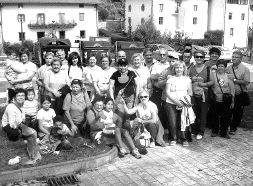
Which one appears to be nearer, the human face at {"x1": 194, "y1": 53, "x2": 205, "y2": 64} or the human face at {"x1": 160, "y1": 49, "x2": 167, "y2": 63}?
the human face at {"x1": 194, "y1": 53, "x2": 205, "y2": 64}

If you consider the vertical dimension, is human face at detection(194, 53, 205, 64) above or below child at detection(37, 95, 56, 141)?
above

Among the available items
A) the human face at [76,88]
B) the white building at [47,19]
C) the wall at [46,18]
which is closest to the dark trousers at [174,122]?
the human face at [76,88]

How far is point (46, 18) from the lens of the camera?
4359 centimetres

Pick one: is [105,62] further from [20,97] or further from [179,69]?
[20,97]

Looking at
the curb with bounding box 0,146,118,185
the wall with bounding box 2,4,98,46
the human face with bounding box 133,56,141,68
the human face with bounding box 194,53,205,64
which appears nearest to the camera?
the curb with bounding box 0,146,118,185

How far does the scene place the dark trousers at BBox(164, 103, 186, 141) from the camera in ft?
24.0

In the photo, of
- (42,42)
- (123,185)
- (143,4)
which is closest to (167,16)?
(143,4)

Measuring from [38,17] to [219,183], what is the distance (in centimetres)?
4127

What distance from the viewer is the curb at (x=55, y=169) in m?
5.53

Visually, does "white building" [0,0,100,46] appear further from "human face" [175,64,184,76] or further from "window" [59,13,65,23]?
"human face" [175,64,184,76]

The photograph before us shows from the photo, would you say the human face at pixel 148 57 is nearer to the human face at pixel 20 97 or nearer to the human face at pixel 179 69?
the human face at pixel 179 69

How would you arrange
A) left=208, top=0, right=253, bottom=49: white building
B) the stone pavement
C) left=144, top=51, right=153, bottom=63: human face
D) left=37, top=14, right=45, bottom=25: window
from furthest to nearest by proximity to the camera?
left=208, top=0, right=253, bottom=49: white building, left=37, top=14, right=45, bottom=25: window, left=144, top=51, right=153, bottom=63: human face, the stone pavement

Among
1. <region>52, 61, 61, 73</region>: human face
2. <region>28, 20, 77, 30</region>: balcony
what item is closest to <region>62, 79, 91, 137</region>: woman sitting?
<region>52, 61, 61, 73</region>: human face

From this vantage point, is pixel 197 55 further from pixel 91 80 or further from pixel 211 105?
pixel 91 80
